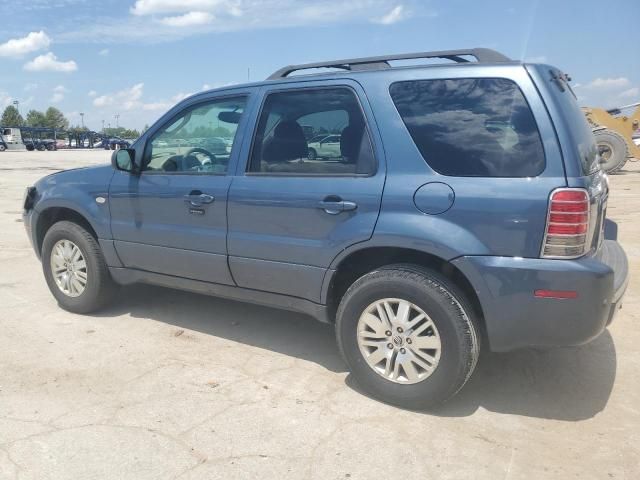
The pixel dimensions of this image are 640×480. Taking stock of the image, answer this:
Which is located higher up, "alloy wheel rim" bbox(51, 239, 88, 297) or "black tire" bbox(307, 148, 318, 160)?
"black tire" bbox(307, 148, 318, 160)

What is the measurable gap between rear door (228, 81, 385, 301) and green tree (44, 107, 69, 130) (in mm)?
126429

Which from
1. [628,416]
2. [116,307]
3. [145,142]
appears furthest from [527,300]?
[116,307]

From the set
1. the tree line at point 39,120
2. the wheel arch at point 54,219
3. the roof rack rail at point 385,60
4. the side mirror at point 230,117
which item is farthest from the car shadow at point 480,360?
the tree line at point 39,120

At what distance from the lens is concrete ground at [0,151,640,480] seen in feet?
8.75

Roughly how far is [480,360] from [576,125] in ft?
5.64

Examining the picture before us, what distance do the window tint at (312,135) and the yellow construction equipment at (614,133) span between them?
14.7m

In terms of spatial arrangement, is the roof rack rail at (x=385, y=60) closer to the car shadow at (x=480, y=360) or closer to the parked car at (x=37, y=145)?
the car shadow at (x=480, y=360)

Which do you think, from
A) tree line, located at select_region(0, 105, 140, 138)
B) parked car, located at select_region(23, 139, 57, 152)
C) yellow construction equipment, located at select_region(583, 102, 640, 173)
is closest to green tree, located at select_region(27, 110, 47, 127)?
tree line, located at select_region(0, 105, 140, 138)

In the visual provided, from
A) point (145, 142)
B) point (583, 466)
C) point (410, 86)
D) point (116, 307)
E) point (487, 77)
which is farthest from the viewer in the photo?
point (116, 307)

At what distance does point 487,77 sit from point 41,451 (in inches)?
118

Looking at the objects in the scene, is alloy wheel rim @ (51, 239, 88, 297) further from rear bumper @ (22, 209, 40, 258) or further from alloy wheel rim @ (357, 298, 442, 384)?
alloy wheel rim @ (357, 298, 442, 384)

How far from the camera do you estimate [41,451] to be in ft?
9.02

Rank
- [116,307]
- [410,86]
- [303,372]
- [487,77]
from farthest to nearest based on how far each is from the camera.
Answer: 1. [116,307]
2. [303,372]
3. [410,86]
4. [487,77]

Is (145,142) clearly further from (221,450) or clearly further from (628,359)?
(628,359)
